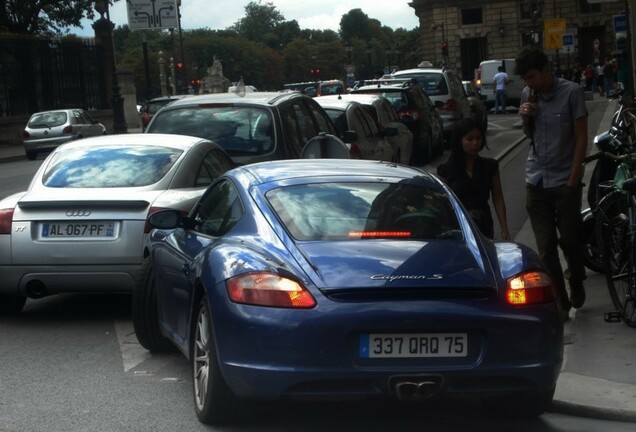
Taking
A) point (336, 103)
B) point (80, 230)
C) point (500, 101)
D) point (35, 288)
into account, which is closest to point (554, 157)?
point (80, 230)

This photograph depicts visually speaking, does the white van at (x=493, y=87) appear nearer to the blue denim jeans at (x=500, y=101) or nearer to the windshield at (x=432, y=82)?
the blue denim jeans at (x=500, y=101)

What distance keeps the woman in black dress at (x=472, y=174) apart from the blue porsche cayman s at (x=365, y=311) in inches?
72.9

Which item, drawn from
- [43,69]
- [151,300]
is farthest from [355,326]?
[43,69]

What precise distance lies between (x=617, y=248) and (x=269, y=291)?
3.87 meters

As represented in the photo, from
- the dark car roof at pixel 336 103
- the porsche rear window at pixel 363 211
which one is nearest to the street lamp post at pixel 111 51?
the dark car roof at pixel 336 103

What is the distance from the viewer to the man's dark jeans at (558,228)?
8539 mm

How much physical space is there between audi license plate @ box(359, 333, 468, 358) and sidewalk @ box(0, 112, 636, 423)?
45.1 inches

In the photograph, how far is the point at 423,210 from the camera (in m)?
6.57

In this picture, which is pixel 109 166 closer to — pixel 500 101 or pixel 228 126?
pixel 228 126

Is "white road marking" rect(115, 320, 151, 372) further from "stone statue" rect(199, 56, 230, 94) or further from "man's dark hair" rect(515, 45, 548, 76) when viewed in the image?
"stone statue" rect(199, 56, 230, 94)

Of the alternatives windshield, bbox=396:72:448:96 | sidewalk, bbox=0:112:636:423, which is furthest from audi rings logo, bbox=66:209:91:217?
windshield, bbox=396:72:448:96

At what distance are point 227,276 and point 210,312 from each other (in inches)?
7.6

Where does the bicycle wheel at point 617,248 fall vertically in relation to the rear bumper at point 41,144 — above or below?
above

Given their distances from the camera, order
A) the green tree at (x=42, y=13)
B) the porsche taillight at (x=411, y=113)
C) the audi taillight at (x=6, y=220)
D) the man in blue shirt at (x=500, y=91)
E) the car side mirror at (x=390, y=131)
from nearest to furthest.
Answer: the audi taillight at (x=6, y=220) < the car side mirror at (x=390, y=131) < the porsche taillight at (x=411, y=113) < the man in blue shirt at (x=500, y=91) < the green tree at (x=42, y=13)
